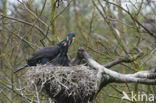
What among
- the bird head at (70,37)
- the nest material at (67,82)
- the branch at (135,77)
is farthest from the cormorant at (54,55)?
the branch at (135,77)

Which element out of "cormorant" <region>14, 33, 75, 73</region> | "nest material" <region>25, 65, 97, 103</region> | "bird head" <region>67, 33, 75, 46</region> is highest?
"bird head" <region>67, 33, 75, 46</region>

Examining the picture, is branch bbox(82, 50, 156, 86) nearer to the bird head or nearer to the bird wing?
the bird wing

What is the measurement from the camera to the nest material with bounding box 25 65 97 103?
180 inches

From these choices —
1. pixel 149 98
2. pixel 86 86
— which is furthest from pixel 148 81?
pixel 149 98

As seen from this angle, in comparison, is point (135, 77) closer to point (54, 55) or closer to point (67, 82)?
point (67, 82)

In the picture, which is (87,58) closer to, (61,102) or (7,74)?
(61,102)

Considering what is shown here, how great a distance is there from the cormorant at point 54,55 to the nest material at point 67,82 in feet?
3.12

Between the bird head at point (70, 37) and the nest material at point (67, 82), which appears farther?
the bird head at point (70, 37)

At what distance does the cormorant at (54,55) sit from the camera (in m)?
6.12

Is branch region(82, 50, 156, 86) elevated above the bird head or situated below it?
below

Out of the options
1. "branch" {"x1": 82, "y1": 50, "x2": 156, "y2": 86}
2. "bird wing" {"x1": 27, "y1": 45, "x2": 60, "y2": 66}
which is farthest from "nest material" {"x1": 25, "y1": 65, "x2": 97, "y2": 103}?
"bird wing" {"x1": 27, "y1": 45, "x2": 60, "y2": 66}

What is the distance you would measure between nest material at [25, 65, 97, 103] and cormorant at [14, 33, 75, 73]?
3.12ft

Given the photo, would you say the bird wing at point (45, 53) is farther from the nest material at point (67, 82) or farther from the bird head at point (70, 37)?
the nest material at point (67, 82)

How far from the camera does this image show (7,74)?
9023 mm
